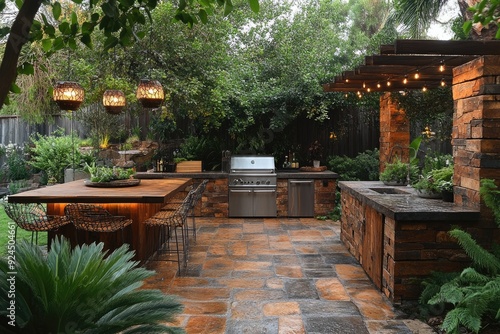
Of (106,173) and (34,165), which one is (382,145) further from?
(34,165)

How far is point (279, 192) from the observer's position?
8758 mm

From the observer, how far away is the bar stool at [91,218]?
4805 mm

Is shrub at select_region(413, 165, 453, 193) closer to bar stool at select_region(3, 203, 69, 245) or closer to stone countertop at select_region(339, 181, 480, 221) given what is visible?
stone countertop at select_region(339, 181, 480, 221)

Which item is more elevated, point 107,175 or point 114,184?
point 107,175

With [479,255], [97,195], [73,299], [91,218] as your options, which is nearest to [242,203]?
A: [97,195]

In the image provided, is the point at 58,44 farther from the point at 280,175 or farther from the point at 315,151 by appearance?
the point at 315,151

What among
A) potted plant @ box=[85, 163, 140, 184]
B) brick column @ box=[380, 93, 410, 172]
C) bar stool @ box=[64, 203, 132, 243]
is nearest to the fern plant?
bar stool @ box=[64, 203, 132, 243]

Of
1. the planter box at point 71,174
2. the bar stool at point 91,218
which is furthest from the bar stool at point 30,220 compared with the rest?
the planter box at point 71,174

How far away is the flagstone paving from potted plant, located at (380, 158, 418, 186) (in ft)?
3.72

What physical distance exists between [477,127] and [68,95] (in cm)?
426

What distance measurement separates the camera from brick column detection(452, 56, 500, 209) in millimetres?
3934

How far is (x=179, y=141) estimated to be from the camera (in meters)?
9.87

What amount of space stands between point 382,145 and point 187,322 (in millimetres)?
5127

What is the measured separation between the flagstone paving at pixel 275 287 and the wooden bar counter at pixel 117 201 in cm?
43
